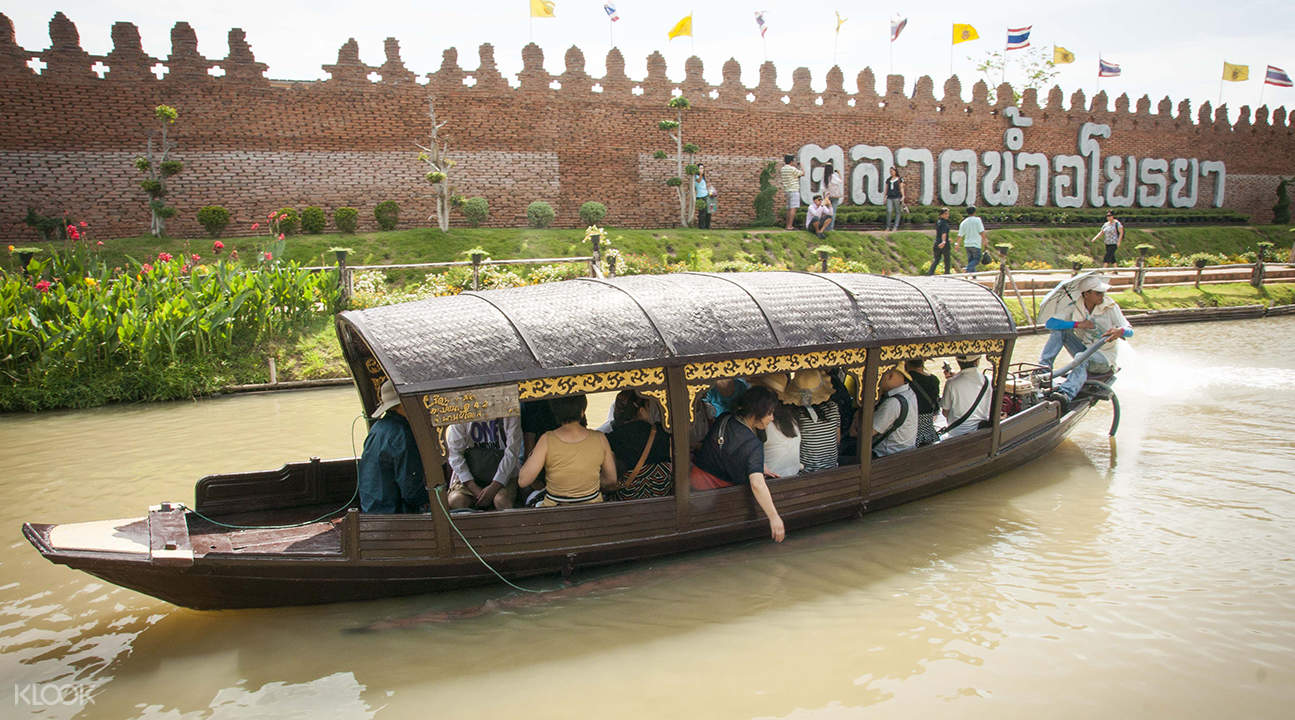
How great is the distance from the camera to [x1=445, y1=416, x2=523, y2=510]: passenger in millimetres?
5445

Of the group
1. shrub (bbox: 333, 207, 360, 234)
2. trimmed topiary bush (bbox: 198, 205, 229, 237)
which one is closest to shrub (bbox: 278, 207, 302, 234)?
shrub (bbox: 333, 207, 360, 234)

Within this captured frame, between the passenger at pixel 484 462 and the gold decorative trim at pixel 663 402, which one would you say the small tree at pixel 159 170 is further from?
the gold decorative trim at pixel 663 402

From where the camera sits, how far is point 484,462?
564 centimetres

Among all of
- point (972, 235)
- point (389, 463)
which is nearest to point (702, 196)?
point (972, 235)

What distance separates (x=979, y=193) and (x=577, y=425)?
25.4m

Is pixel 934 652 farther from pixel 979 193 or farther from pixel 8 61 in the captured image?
pixel 979 193

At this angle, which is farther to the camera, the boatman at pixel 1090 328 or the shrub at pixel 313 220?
the shrub at pixel 313 220

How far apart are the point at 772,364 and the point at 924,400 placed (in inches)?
73.8

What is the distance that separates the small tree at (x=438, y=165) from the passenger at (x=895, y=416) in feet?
46.9

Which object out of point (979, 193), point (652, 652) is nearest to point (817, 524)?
point (652, 652)

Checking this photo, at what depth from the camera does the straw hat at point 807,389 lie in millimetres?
5973

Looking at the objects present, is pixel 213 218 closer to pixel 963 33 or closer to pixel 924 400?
pixel 924 400

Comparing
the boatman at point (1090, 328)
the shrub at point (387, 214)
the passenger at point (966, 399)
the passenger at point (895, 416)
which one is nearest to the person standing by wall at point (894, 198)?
the shrub at point (387, 214)

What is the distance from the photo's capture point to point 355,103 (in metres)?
19.9
